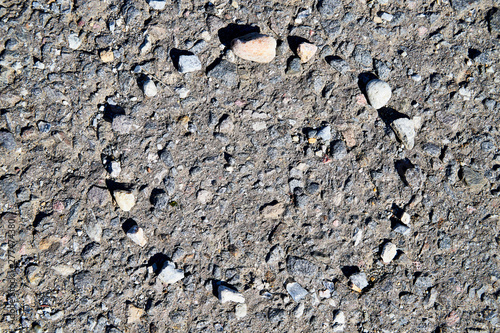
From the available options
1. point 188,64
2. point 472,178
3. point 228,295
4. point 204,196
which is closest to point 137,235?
point 204,196

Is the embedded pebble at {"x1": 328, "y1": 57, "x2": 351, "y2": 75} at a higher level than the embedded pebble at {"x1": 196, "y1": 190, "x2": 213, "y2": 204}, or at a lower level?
higher

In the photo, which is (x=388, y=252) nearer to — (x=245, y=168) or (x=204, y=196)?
(x=245, y=168)

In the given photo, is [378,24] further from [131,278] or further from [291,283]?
[131,278]

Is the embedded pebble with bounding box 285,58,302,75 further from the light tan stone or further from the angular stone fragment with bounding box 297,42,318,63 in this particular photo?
the light tan stone

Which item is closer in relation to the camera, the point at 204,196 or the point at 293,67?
the point at 204,196

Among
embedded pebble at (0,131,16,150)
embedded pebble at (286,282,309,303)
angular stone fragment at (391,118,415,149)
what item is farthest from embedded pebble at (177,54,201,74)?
embedded pebble at (286,282,309,303)

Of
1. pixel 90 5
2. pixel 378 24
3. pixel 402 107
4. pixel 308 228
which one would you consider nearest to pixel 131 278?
pixel 308 228
